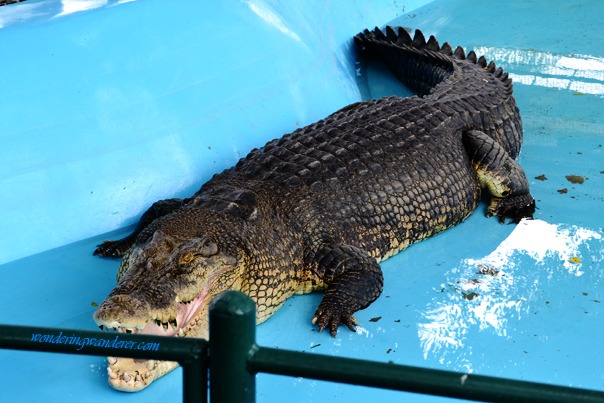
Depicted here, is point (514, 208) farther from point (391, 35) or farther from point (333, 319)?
point (391, 35)

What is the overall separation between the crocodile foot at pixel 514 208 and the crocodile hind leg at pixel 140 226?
174cm

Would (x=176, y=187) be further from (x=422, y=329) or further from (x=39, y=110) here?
(x=422, y=329)

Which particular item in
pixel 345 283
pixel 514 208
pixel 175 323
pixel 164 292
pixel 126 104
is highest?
pixel 126 104

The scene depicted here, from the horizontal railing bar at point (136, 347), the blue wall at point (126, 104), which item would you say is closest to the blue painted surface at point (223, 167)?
the blue wall at point (126, 104)

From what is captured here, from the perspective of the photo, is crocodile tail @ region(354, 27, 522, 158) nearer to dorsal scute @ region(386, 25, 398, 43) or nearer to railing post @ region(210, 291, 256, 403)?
dorsal scute @ region(386, 25, 398, 43)

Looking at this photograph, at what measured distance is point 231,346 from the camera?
4.49ft

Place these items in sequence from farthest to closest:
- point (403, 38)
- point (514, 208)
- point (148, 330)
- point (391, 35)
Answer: point (391, 35) → point (403, 38) → point (514, 208) → point (148, 330)

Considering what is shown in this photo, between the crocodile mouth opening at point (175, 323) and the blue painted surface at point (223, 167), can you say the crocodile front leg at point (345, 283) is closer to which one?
the blue painted surface at point (223, 167)

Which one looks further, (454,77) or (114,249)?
(454,77)

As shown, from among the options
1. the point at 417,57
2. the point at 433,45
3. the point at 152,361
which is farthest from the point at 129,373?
the point at 433,45

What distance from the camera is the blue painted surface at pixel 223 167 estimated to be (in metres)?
3.18

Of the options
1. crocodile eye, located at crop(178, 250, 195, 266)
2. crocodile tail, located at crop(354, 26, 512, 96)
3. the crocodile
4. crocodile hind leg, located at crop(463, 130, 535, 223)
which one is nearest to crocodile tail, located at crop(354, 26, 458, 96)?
crocodile tail, located at crop(354, 26, 512, 96)

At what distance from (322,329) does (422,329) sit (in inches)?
16.9

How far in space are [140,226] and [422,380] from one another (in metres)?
2.84
